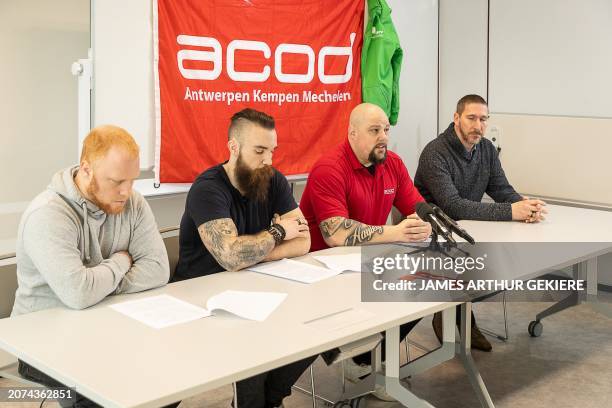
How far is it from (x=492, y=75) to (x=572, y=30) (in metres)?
0.67

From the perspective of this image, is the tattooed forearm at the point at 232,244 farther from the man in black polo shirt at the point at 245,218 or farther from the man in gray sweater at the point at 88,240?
the man in gray sweater at the point at 88,240

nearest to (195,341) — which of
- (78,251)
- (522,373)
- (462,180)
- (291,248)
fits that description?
(78,251)

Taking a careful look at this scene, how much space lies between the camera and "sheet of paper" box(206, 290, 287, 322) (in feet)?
8.54

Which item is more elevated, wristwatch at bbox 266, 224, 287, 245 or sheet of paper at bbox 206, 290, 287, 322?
wristwatch at bbox 266, 224, 287, 245

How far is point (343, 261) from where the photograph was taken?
10.9ft

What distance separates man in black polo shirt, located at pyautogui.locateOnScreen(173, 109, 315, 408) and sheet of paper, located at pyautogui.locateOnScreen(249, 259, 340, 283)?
0.13 feet

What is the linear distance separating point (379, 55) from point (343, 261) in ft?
8.32

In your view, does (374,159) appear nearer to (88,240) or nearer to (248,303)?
(248,303)

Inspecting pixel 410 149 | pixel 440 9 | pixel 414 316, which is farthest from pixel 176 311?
pixel 440 9

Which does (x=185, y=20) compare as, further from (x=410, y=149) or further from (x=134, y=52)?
(x=410, y=149)

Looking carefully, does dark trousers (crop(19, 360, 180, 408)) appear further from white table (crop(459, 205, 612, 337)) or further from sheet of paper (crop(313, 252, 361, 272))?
white table (crop(459, 205, 612, 337))

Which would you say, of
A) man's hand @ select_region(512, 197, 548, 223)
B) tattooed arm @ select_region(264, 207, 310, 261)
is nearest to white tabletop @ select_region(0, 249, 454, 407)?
tattooed arm @ select_region(264, 207, 310, 261)

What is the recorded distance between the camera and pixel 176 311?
2619 mm

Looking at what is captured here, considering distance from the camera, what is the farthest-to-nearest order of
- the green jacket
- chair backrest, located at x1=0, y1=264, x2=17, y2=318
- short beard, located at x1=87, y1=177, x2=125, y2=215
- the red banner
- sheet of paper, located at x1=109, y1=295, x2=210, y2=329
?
1. the green jacket
2. the red banner
3. chair backrest, located at x1=0, y1=264, x2=17, y2=318
4. short beard, located at x1=87, y1=177, x2=125, y2=215
5. sheet of paper, located at x1=109, y1=295, x2=210, y2=329
